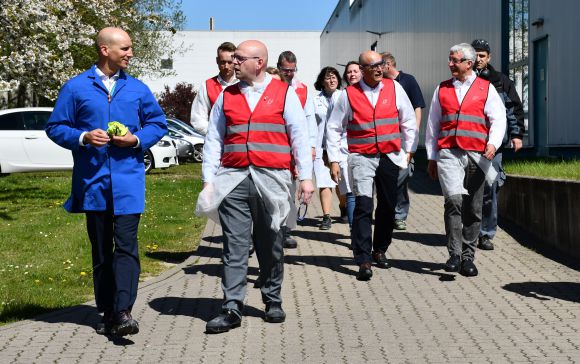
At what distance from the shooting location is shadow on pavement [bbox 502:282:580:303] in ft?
28.5

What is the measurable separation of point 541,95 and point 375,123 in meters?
11.4

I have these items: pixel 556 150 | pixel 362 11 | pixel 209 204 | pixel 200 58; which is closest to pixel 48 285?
pixel 209 204

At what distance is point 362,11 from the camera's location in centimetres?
5641

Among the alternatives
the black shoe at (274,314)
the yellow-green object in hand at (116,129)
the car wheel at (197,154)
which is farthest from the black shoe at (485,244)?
the car wheel at (197,154)

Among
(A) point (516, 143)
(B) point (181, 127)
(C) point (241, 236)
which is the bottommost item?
(B) point (181, 127)

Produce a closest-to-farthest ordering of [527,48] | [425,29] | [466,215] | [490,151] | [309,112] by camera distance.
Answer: [490,151] < [466,215] < [309,112] < [527,48] < [425,29]

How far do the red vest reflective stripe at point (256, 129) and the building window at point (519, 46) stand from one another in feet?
46.6

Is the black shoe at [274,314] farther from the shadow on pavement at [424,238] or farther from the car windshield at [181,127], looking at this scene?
the car windshield at [181,127]

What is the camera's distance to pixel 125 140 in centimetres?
714

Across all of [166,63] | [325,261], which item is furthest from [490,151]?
[166,63]

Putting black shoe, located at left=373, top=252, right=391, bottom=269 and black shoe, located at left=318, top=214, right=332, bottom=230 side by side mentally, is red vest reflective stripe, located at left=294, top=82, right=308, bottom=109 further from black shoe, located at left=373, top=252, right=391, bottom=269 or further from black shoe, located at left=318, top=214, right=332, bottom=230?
black shoe, located at left=318, top=214, right=332, bottom=230

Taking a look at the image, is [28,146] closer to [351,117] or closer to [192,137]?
[192,137]

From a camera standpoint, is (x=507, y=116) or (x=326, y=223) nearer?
(x=507, y=116)

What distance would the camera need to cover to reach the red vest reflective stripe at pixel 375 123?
9797 millimetres
